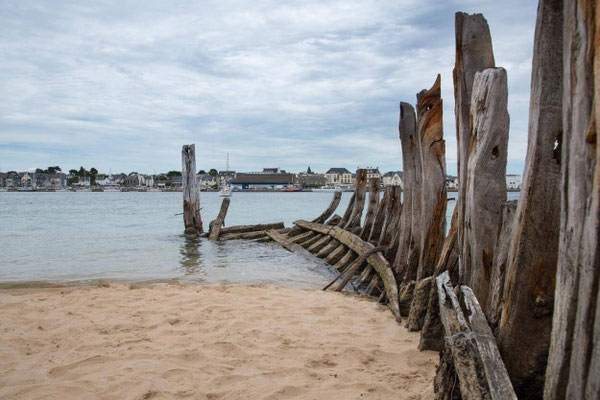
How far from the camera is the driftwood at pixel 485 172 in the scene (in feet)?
10.2

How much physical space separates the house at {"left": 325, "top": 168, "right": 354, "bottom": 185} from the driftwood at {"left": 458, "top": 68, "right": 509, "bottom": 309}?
156458 mm

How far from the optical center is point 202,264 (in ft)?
36.1

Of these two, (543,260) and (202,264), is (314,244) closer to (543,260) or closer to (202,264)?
(202,264)

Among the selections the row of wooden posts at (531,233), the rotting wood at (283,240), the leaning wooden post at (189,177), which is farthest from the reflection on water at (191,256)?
the row of wooden posts at (531,233)

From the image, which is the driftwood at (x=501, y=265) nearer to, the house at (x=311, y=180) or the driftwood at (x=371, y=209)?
the driftwood at (x=371, y=209)

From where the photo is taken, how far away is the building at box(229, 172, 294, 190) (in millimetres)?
133875

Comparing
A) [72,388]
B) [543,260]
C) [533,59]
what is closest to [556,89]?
[533,59]

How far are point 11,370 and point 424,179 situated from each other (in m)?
4.54

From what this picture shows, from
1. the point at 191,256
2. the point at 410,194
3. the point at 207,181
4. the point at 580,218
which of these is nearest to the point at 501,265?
the point at 580,218

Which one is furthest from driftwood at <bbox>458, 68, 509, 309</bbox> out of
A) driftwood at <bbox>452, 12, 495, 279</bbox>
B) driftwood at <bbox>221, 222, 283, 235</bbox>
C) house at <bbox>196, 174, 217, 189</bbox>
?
house at <bbox>196, 174, 217, 189</bbox>

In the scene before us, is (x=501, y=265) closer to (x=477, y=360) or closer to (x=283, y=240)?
(x=477, y=360)

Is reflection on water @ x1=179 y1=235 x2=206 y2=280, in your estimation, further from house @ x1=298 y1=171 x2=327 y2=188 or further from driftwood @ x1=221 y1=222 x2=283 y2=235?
house @ x1=298 y1=171 x2=327 y2=188

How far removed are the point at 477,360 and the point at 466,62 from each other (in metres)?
2.39

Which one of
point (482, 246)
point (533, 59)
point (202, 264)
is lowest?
point (202, 264)
